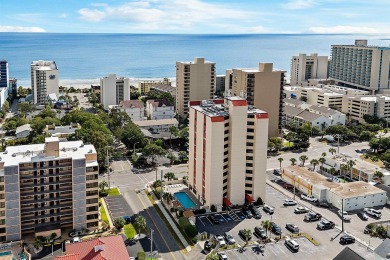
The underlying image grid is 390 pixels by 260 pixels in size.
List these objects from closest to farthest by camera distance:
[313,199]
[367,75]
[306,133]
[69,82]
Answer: [313,199]
[306,133]
[367,75]
[69,82]

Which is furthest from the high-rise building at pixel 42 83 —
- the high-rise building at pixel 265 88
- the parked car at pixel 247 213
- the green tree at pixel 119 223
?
the parked car at pixel 247 213

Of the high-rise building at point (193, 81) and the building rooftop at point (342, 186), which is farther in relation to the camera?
the high-rise building at point (193, 81)

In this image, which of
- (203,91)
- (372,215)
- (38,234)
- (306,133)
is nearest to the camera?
(38,234)

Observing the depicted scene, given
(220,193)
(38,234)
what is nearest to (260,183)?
(220,193)

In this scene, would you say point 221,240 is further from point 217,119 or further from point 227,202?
point 217,119

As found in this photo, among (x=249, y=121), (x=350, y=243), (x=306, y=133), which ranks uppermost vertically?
(x=249, y=121)

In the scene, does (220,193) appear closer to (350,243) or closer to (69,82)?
(350,243)

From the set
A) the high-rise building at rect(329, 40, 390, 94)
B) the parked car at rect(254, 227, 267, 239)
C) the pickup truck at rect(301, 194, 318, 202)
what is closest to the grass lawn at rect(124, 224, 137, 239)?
the parked car at rect(254, 227, 267, 239)

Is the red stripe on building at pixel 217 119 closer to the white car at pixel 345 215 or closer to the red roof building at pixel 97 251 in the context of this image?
the white car at pixel 345 215
